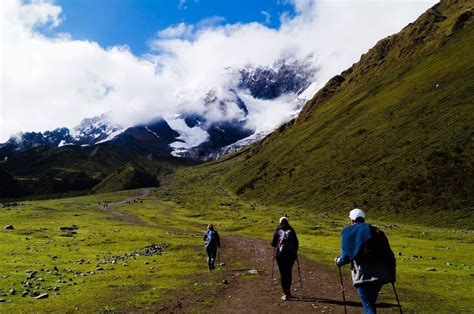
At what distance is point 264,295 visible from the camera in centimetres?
2697

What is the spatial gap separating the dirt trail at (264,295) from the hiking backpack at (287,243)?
2573 millimetres

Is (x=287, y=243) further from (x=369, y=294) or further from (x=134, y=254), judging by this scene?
(x=134, y=254)

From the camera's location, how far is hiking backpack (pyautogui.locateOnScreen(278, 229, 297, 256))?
24859mm

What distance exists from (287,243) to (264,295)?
158 inches

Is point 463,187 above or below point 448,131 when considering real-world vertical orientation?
below

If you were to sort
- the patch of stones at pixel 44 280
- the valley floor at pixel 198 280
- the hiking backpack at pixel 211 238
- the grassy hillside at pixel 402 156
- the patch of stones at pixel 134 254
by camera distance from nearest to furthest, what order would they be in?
the valley floor at pixel 198 280
the patch of stones at pixel 44 280
the hiking backpack at pixel 211 238
the patch of stones at pixel 134 254
the grassy hillside at pixel 402 156

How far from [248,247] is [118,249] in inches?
665

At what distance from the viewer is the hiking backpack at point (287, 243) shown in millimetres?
24859

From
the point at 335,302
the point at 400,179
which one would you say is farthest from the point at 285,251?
the point at 400,179

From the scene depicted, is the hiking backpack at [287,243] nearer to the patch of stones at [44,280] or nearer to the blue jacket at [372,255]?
the blue jacket at [372,255]

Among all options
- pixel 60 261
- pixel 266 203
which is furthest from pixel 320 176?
pixel 60 261

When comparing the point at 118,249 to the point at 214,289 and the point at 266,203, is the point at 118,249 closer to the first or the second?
the point at 214,289

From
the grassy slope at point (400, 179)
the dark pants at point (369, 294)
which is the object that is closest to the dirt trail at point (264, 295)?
the grassy slope at point (400, 179)

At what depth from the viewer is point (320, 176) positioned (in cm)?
15775
